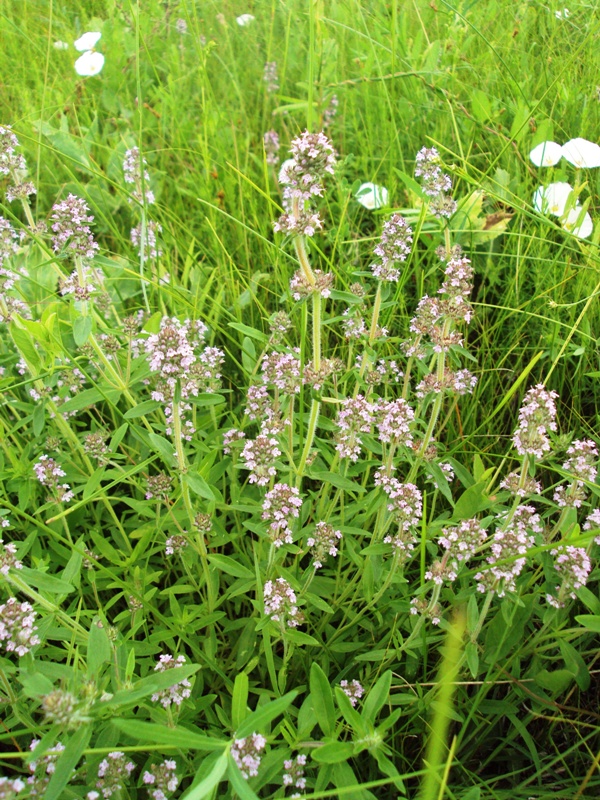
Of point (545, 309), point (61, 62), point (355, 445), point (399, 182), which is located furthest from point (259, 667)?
point (61, 62)

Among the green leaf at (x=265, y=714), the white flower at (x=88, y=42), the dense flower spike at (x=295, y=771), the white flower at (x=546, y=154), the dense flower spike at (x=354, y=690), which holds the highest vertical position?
the white flower at (x=88, y=42)

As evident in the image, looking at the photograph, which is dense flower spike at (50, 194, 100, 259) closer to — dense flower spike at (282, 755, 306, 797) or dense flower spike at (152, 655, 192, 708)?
dense flower spike at (152, 655, 192, 708)

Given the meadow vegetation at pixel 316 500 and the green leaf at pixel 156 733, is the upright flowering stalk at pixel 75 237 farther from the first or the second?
the green leaf at pixel 156 733

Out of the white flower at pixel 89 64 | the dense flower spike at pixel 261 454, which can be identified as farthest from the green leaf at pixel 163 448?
the white flower at pixel 89 64

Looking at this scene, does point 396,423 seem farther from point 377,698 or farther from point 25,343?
point 25,343

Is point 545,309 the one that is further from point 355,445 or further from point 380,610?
point 380,610
